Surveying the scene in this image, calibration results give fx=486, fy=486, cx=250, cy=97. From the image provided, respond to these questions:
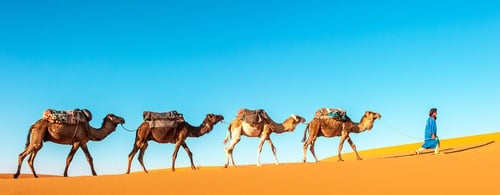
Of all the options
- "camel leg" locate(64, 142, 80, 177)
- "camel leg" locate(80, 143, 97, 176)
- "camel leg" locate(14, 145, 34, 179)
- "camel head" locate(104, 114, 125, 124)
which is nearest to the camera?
"camel leg" locate(14, 145, 34, 179)

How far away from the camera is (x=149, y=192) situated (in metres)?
9.85

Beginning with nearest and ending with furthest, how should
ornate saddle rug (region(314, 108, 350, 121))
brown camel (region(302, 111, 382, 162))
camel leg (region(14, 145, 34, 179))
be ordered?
camel leg (region(14, 145, 34, 179))
brown camel (region(302, 111, 382, 162))
ornate saddle rug (region(314, 108, 350, 121))

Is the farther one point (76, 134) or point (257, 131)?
point (257, 131)

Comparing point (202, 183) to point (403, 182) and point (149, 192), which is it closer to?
point (149, 192)

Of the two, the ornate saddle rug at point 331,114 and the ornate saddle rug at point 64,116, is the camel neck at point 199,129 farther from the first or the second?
the ornate saddle rug at point 331,114

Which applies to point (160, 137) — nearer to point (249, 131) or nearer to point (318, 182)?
point (249, 131)

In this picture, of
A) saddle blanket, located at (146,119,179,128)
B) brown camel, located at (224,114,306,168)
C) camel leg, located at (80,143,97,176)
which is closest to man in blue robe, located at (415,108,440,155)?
brown camel, located at (224,114,306,168)

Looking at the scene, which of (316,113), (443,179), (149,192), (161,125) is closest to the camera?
(149,192)

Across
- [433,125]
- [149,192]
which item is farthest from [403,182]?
[433,125]

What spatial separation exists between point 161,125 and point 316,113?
6129 millimetres

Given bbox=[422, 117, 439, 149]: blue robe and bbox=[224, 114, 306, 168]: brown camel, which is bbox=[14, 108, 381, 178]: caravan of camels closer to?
bbox=[224, 114, 306, 168]: brown camel

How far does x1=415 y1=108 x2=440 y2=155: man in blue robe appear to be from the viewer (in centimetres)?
1725

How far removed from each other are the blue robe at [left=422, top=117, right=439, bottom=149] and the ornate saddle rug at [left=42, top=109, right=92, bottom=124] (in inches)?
477

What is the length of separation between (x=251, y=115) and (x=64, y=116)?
6.65 metres
